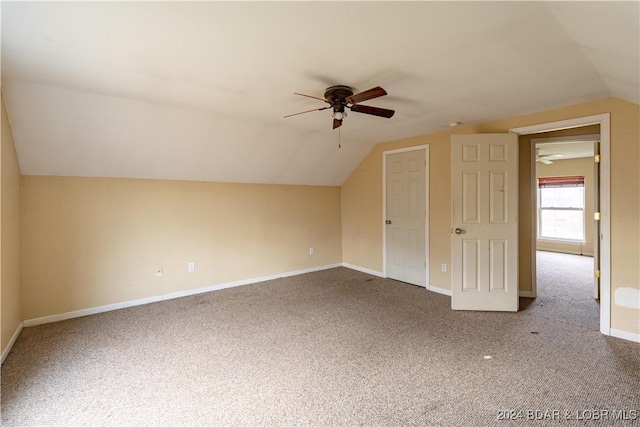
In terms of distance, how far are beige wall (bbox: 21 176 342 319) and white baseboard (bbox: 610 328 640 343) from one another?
4005 mm

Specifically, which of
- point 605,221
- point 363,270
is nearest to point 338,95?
point 605,221

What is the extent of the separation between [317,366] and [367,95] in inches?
85.5

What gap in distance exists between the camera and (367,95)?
226cm

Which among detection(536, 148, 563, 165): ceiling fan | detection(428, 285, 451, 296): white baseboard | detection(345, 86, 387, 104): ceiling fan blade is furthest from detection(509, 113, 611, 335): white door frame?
detection(536, 148, 563, 165): ceiling fan

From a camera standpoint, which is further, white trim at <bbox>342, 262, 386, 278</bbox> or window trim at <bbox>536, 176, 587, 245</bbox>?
window trim at <bbox>536, 176, 587, 245</bbox>

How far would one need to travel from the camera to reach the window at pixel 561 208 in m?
7.18

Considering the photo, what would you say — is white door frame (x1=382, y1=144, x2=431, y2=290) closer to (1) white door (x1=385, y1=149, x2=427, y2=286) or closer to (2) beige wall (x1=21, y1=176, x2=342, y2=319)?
(1) white door (x1=385, y1=149, x2=427, y2=286)

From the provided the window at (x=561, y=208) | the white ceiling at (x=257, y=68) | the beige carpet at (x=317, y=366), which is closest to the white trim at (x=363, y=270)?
the beige carpet at (x=317, y=366)

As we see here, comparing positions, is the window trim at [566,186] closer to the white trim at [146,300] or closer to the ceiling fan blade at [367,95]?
the white trim at [146,300]

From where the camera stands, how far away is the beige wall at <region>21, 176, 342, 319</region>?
319cm

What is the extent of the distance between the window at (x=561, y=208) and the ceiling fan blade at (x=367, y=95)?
7634mm

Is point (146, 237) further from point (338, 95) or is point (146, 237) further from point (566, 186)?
point (566, 186)

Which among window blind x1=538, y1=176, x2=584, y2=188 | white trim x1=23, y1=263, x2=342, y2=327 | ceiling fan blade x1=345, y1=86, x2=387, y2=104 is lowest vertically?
white trim x1=23, y1=263, x2=342, y2=327

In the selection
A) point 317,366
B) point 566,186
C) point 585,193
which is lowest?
point 317,366
